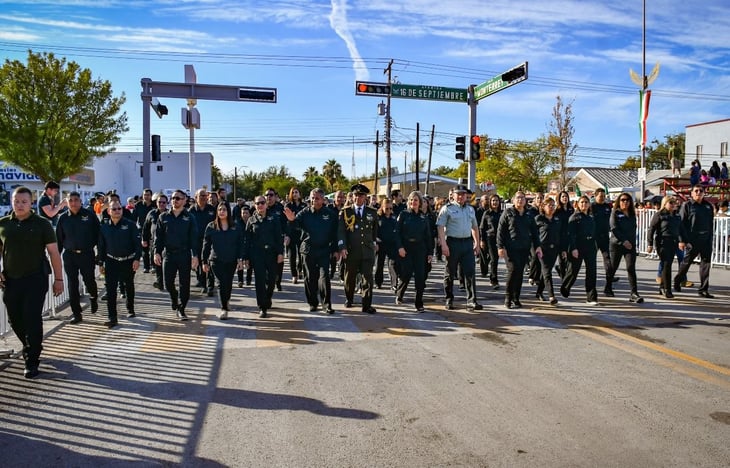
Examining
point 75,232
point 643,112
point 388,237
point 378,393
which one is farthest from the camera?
point 643,112

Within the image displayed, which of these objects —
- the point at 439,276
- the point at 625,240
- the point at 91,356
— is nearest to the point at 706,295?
the point at 625,240

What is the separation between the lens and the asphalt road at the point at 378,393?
3752mm

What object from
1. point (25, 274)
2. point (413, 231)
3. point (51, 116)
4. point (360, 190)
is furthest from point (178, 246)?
point (51, 116)

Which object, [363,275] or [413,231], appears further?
[413,231]

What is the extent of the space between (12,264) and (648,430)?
19.8 ft

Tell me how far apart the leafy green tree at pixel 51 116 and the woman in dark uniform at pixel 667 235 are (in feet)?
83.0

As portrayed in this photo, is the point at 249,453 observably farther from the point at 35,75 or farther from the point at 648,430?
the point at 35,75

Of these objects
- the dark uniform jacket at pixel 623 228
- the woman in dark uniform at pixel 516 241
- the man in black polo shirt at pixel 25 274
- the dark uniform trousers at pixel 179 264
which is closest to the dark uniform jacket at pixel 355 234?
the woman in dark uniform at pixel 516 241

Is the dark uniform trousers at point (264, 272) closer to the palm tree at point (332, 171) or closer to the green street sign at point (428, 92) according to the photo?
the green street sign at point (428, 92)

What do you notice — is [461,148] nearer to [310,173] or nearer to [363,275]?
[363,275]

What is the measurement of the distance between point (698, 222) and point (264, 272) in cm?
800

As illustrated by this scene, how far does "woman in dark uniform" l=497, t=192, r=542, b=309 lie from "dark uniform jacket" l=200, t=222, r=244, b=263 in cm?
424

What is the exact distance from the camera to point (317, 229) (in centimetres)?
851

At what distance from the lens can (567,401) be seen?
4.59m
